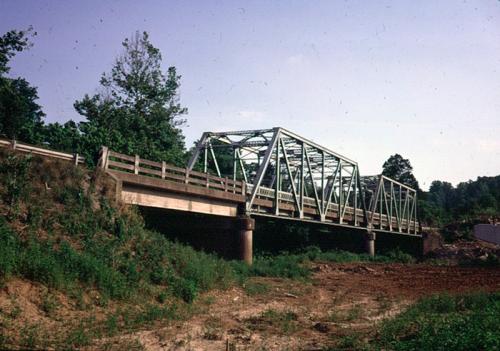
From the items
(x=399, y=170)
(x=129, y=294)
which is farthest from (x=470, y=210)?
(x=129, y=294)

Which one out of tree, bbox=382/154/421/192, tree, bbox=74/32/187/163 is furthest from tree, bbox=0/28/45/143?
tree, bbox=382/154/421/192

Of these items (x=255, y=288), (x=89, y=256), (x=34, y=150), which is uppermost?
(x=34, y=150)

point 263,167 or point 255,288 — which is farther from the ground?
point 263,167

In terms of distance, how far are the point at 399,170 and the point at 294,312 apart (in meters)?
94.5

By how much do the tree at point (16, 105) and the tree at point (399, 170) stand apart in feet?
240

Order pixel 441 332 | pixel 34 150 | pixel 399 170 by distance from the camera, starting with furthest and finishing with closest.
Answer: pixel 399 170 → pixel 34 150 → pixel 441 332

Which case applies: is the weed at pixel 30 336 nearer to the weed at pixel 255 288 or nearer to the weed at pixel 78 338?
the weed at pixel 78 338

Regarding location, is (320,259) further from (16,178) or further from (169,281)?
(16,178)

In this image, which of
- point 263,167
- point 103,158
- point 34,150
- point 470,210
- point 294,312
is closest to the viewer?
point 294,312

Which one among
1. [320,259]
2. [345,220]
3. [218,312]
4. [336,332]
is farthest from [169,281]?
[345,220]

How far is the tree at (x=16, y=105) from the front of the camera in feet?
97.9

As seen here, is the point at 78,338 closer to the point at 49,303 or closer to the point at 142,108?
the point at 49,303

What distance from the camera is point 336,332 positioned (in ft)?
43.3

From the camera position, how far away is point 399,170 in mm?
104875
